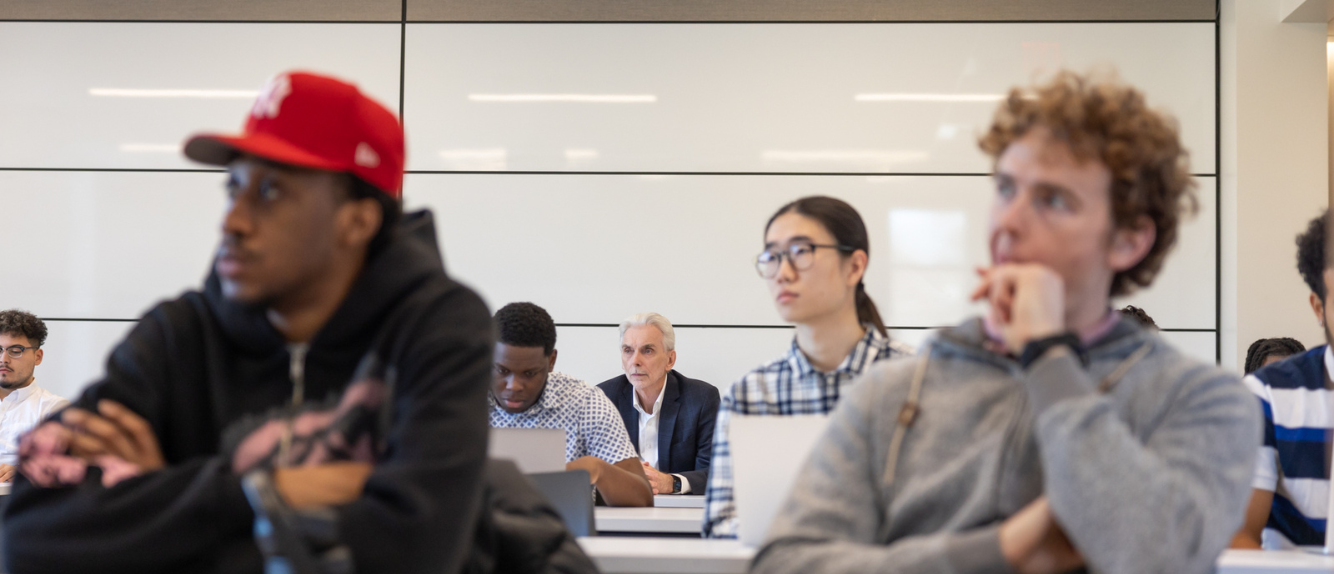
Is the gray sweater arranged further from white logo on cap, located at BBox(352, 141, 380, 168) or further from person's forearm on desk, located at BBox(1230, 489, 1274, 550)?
person's forearm on desk, located at BBox(1230, 489, 1274, 550)

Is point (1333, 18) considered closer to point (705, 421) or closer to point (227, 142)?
point (705, 421)

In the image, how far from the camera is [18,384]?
4.67 m

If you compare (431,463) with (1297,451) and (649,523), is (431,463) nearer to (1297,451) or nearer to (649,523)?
(649,523)

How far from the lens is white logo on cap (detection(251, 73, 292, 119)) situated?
1216 millimetres

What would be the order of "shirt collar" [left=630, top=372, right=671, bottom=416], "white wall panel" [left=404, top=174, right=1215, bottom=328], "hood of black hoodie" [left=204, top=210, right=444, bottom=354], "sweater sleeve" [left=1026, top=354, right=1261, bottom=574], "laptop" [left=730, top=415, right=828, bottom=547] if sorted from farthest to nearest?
"white wall panel" [left=404, top=174, right=1215, bottom=328]
"shirt collar" [left=630, top=372, right=671, bottom=416]
"laptop" [left=730, top=415, right=828, bottom=547]
"hood of black hoodie" [left=204, top=210, right=444, bottom=354]
"sweater sleeve" [left=1026, top=354, right=1261, bottom=574]

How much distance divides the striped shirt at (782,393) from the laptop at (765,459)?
1.80 ft

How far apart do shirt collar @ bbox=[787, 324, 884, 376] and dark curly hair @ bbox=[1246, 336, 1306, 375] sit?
2.35m

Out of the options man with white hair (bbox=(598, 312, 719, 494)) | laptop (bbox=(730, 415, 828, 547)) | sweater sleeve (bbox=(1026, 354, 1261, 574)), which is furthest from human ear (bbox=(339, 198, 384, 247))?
man with white hair (bbox=(598, 312, 719, 494))

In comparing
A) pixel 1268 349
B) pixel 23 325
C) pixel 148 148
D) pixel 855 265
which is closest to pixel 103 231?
pixel 148 148

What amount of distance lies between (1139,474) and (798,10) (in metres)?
4.17

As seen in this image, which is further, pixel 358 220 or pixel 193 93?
pixel 193 93

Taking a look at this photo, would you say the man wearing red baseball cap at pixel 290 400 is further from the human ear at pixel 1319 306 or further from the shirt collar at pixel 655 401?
the shirt collar at pixel 655 401

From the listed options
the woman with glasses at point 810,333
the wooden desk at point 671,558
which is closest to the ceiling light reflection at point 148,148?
the woman with glasses at point 810,333

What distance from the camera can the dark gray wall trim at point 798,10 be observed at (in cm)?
473
